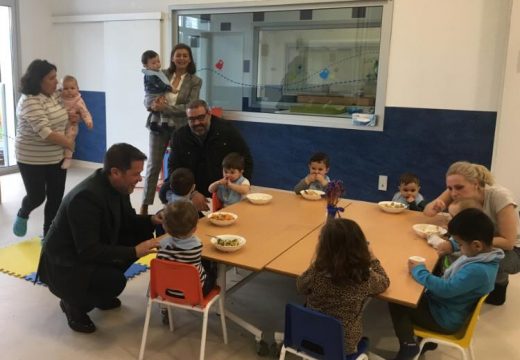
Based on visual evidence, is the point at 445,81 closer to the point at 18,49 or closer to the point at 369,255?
the point at 369,255

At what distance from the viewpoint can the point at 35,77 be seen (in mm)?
3445

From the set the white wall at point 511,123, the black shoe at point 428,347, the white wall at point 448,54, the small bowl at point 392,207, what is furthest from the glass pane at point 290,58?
the black shoe at point 428,347

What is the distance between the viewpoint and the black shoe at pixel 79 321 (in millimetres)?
2639

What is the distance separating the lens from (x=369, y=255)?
189 cm

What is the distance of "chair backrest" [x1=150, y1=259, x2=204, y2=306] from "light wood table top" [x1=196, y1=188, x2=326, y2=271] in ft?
0.38

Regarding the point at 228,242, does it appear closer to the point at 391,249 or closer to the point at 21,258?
the point at 391,249

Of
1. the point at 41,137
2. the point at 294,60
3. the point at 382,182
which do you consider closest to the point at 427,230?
the point at 382,182

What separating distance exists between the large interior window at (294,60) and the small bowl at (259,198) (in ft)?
6.56

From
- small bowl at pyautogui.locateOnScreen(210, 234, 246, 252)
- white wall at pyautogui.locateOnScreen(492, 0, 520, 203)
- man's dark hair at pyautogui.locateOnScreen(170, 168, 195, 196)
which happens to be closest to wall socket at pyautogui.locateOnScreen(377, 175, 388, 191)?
white wall at pyautogui.locateOnScreen(492, 0, 520, 203)

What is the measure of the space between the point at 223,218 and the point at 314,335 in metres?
0.96

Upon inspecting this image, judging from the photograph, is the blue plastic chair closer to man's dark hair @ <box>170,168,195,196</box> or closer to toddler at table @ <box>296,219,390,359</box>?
toddler at table @ <box>296,219,390,359</box>

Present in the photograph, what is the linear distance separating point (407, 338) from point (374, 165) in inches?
115

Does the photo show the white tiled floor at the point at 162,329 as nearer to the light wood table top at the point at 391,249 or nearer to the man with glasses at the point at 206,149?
the light wood table top at the point at 391,249

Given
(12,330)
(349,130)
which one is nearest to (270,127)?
(349,130)
